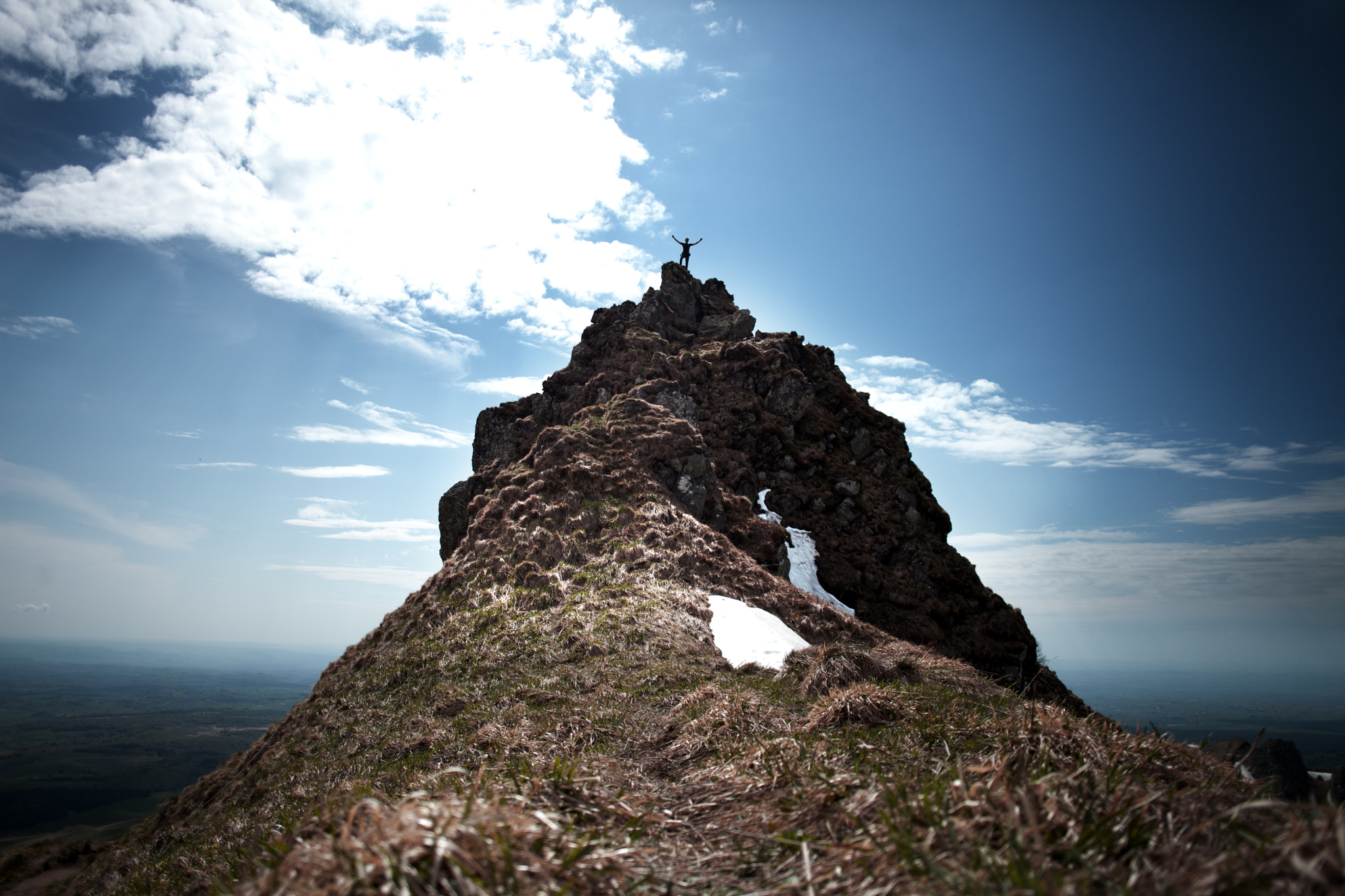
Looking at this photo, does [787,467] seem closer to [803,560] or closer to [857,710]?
[803,560]

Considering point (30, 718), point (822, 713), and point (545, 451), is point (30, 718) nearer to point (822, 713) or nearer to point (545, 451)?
point (545, 451)

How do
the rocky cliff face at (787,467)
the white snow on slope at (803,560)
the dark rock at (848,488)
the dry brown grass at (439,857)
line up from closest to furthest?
the dry brown grass at (439,857), the white snow on slope at (803,560), the rocky cliff face at (787,467), the dark rock at (848,488)

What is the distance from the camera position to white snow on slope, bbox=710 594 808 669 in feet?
47.3

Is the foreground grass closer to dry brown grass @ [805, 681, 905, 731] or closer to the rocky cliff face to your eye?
dry brown grass @ [805, 681, 905, 731]

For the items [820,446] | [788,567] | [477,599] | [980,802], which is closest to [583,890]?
[980,802]

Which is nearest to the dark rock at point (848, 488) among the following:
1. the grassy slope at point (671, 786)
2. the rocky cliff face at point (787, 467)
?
the rocky cliff face at point (787, 467)

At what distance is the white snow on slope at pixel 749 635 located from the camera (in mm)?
14422

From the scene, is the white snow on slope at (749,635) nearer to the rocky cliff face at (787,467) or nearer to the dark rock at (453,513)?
the rocky cliff face at (787,467)

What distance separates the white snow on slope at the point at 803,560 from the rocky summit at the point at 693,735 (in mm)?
224

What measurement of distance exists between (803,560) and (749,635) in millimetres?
15391

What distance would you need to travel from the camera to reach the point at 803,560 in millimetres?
30281

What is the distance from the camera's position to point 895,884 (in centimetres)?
254

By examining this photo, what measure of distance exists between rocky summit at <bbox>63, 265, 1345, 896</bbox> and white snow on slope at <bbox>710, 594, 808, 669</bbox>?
100mm

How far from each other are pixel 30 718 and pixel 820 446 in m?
275
